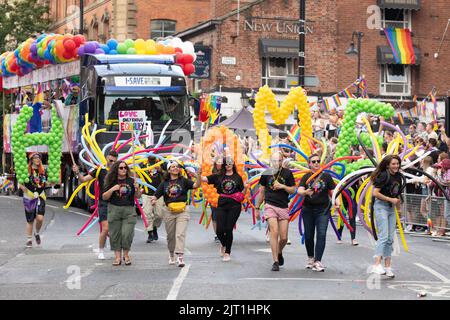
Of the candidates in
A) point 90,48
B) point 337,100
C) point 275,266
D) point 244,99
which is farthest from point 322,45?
point 275,266

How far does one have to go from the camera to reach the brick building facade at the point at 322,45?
48250 millimetres

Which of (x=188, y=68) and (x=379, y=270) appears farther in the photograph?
(x=188, y=68)

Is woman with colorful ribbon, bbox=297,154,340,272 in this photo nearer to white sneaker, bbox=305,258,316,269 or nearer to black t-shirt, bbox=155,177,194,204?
white sneaker, bbox=305,258,316,269

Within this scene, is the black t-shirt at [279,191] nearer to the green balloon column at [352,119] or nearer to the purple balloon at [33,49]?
the green balloon column at [352,119]

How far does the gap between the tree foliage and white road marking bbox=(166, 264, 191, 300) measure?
138 feet

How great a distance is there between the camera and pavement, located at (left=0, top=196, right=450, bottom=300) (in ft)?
43.1

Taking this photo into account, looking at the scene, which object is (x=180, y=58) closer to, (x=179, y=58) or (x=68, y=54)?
(x=179, y=58)

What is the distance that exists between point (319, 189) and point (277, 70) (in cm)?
3306

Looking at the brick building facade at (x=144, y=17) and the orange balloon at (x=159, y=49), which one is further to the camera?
the brick building facade at (x=144, y=17)

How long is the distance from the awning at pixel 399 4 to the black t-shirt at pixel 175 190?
34.0 meters

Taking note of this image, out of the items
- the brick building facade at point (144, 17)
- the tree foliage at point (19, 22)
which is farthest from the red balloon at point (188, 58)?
the tree foliage at point (19, 22)

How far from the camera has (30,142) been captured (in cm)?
2345

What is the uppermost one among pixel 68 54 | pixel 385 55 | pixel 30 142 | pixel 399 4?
pixel 399 4
